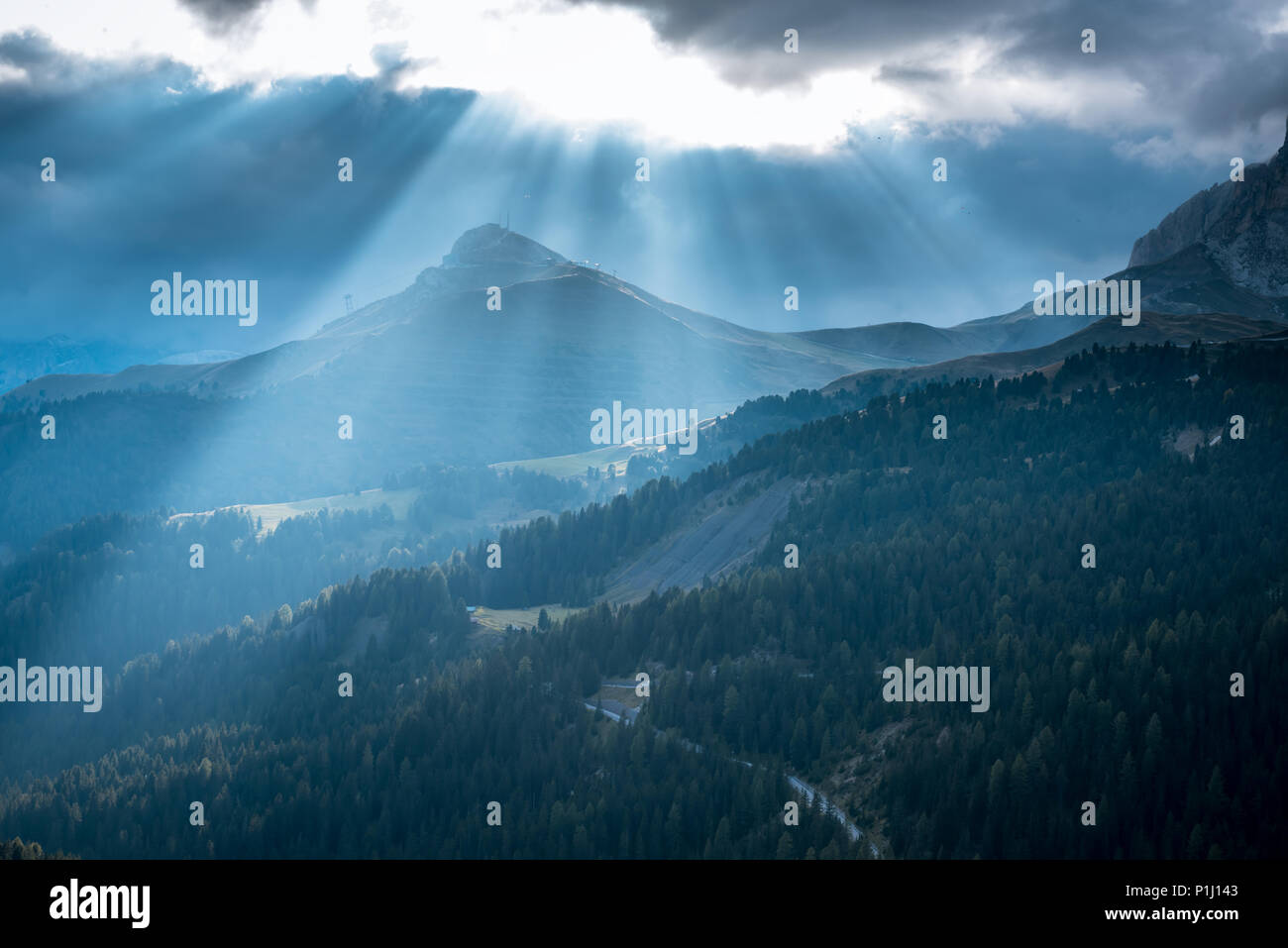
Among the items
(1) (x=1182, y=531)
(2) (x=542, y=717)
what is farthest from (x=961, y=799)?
(1) (x=1182, y=531)

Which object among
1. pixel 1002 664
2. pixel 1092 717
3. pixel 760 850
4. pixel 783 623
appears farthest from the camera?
pixel 783 623

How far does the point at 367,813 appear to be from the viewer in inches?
6708

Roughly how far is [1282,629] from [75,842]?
586 ft

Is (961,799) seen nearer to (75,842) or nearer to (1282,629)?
(1282,629)

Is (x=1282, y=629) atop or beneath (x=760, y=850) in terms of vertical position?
atop

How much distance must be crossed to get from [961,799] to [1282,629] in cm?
4687
